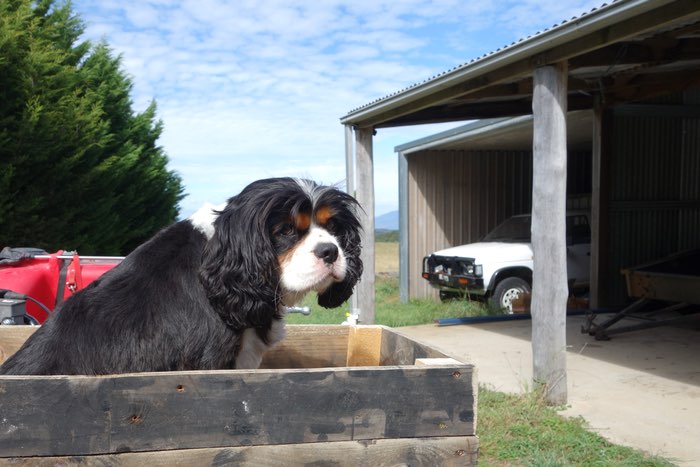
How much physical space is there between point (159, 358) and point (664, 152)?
11310 mm

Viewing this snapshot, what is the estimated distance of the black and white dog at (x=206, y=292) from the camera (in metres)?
→ 2.04

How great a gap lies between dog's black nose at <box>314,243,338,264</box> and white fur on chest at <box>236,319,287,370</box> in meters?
0.32

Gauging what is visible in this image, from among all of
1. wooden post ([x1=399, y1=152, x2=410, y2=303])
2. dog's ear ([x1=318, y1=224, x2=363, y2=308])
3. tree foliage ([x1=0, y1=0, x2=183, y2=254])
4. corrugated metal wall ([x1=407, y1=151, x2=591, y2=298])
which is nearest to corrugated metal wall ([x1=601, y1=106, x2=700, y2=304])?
corrugated metal wall ([x1=407, y1=151, x2=591, y2=298])

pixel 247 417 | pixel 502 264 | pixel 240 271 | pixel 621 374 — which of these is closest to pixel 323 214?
pixel 240 271

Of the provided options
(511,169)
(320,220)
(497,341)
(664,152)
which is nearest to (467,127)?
(511,169)

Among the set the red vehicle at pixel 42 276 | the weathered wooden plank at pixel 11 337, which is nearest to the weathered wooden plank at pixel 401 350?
the weathered wooden plank at pixel 11 337

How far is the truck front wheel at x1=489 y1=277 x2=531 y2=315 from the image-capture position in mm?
10852

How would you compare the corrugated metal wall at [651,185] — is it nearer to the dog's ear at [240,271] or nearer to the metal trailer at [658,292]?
the metal trailer at [658,292]

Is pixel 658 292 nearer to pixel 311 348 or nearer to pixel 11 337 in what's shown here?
pixel 311 348

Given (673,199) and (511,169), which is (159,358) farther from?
(511,169)

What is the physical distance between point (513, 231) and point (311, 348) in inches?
368

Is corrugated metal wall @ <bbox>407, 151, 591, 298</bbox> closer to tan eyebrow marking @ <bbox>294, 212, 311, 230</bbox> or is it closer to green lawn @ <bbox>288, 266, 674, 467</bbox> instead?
green lawn @ <bbox>288, 266, 674, 467</bbox>

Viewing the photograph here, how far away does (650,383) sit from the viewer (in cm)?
619

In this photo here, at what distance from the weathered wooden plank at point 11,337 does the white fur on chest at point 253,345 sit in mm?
1219
